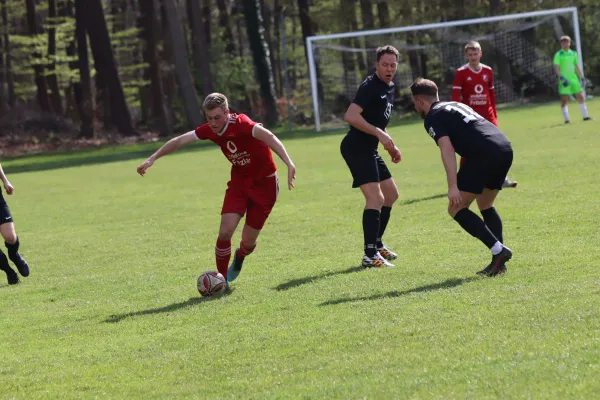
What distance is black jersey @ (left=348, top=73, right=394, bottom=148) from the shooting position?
9750mm

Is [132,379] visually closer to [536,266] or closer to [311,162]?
[536,266]

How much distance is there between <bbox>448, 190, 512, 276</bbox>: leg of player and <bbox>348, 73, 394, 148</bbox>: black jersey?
1.69m

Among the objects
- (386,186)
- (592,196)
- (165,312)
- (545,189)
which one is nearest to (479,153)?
(386,186)

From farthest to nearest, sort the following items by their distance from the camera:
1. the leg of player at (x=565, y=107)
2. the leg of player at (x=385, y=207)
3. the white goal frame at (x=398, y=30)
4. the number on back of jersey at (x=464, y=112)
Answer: the white goal frame at (x=398, y=30)
the leg of player at (x=565, y=107)
the leg of player at (x=385, y=207)
the number on back of jersey at (x=464, y=112)

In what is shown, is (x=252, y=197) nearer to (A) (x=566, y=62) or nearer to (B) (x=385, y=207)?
(B) (x=385, y=207)

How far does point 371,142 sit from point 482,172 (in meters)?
1.85

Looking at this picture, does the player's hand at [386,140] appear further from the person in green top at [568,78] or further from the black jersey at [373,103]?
the person in green top at [568,78]


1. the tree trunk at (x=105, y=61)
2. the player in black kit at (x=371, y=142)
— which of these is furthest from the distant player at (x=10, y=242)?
the tree trunk at (x=105, y=61)

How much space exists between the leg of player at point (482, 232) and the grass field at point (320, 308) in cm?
19

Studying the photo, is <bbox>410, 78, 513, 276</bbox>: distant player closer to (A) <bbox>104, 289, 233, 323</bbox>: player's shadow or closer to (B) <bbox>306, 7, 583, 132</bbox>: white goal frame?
(A) <bbox>104, 289, 233, 323</bbox>: player's shadow

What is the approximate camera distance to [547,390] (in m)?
4.96

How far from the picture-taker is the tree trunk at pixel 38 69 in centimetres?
5291

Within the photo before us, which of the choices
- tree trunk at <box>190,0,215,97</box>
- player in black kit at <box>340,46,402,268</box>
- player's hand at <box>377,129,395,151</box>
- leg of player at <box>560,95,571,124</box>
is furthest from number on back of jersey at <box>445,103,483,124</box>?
tree trunk at <box>190,0,215,97</box>

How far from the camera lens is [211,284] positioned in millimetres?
8883
